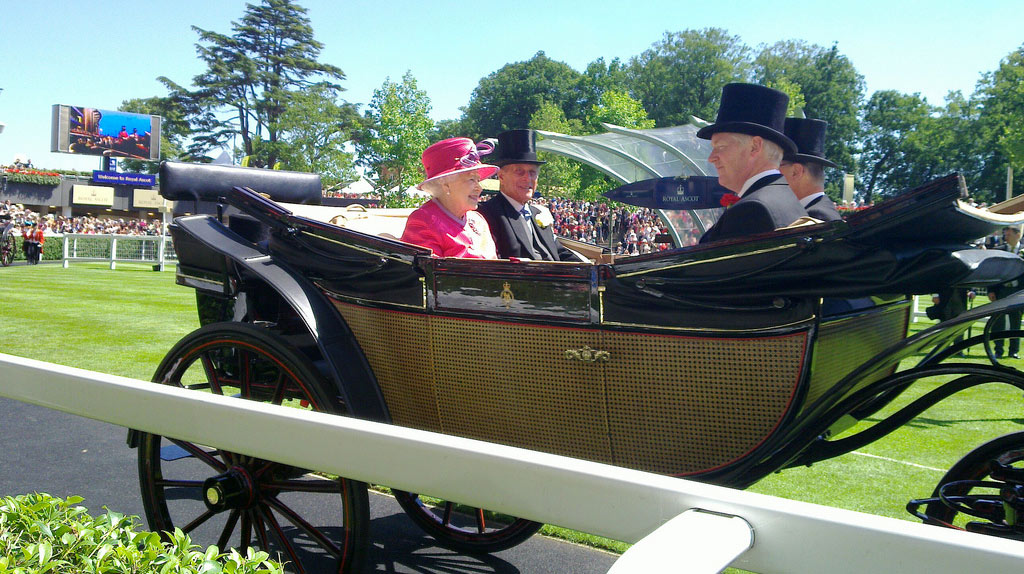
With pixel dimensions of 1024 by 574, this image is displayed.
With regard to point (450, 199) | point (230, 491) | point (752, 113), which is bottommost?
point (230, 491)

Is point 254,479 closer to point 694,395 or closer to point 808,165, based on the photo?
point 694,395

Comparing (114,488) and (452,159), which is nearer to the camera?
(452,159)

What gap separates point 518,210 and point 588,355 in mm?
2446

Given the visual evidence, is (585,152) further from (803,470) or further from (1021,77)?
(1021,77)

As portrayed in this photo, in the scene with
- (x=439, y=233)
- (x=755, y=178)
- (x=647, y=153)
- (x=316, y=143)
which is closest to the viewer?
(x=755, y=178)

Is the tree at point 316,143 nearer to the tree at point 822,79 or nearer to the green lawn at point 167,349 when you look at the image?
the green lawn at point 167,349

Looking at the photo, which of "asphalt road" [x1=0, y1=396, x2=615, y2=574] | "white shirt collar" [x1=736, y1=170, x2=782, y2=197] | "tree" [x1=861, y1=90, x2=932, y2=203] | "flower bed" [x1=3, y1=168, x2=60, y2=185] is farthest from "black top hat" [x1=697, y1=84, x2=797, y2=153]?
"flower bed" [x1=3, y1=168, x2=60, y2=185]

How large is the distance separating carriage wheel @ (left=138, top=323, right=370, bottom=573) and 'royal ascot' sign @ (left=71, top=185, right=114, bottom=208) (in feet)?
173

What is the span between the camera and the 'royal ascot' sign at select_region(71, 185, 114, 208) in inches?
1900

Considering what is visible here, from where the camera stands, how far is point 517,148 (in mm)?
4746

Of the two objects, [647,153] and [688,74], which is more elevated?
[688,74]

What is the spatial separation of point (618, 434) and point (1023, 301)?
1139mm

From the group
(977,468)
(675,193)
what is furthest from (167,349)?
(675,193)

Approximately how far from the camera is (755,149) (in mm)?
2863
